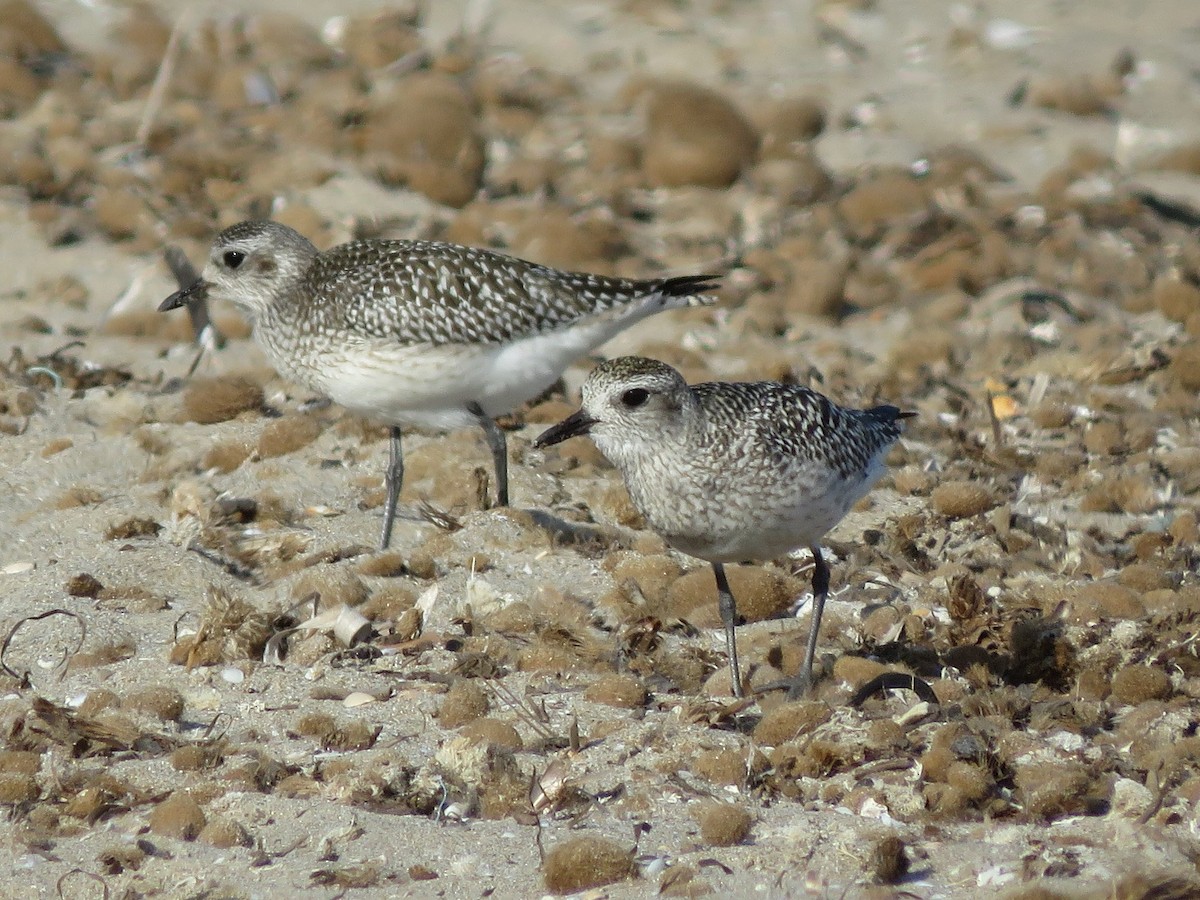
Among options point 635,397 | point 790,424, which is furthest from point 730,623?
point 635,397

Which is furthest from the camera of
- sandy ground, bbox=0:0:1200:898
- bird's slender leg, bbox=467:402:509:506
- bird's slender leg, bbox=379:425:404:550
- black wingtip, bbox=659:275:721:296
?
black wingtip, bbox=659:275:721:296

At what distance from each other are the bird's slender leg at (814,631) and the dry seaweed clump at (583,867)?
1.32m

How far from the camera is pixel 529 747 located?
5367 mm

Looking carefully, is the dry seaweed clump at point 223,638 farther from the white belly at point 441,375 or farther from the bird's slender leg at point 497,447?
the bird's slender leg at point 497,447

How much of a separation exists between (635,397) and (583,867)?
1.66 metres

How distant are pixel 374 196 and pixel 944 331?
12.9ft

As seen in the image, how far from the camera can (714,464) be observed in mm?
5492

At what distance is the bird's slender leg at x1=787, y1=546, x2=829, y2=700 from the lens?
19.0ft

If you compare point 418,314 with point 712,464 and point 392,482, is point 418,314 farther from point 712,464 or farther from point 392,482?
point 712,464

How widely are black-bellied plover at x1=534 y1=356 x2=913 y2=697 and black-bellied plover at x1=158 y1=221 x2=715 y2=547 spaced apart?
166 centimetres

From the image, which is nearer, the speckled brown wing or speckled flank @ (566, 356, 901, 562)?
speckled flank @ (566, 356, 901, 562)

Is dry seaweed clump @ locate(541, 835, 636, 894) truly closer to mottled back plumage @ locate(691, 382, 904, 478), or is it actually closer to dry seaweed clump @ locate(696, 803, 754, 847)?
dry seaweed clump @ locate(696, 803, 754, 847)

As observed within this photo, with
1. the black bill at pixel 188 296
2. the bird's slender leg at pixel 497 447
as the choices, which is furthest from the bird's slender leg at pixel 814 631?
the black bill at pixel 188 296

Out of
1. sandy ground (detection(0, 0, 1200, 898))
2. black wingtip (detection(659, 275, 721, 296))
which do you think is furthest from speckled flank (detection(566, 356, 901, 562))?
black wingtip (detection(659, 275, 721, 296))
